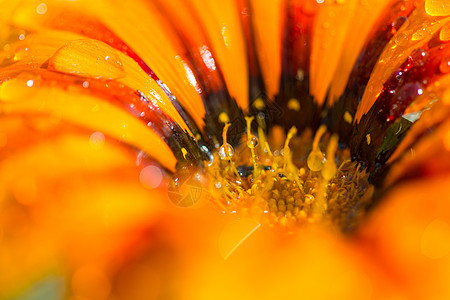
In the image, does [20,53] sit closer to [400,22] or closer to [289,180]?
[289,180]

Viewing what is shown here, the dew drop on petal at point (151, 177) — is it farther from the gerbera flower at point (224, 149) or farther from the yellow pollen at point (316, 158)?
the yellow pollen at point (316, 158)

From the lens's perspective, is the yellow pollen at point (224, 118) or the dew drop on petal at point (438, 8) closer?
the dew drop on petal at point (438, 8)

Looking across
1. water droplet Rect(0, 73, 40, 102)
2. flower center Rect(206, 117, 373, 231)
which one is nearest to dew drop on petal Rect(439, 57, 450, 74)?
flower center Rect(206, 117, 373, 231)

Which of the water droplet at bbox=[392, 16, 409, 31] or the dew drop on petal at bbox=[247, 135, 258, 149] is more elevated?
the water droplet at bbox=[392, 16, 409, 31]

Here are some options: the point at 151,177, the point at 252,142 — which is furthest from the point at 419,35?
the point at 151,177

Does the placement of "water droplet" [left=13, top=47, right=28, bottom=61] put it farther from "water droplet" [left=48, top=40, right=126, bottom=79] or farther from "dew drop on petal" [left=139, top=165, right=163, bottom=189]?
"dew drop on petal" [left=139, top=165, right=163, bottom=189]

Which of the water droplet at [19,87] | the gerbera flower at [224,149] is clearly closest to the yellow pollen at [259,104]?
the gerbera flower at [224,149]

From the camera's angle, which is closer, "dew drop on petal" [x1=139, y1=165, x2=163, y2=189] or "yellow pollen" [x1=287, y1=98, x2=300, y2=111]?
"dew drop on petal" [x1=139, y1=165, x2=163, y2=189]
